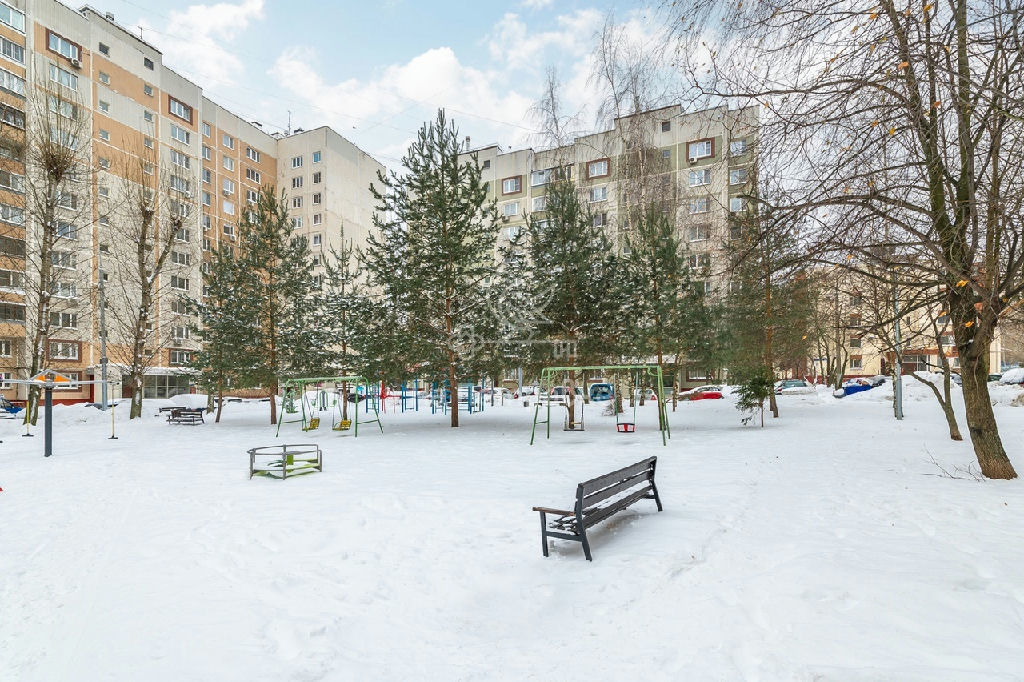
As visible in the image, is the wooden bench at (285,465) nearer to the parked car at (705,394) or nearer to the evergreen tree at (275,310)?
the evergreen tree at (275,310)

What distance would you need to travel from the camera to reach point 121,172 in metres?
40.1

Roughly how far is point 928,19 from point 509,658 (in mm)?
5625

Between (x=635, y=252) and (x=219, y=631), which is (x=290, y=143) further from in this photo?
(x=219, y=631)

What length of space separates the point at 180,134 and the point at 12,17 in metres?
12.1

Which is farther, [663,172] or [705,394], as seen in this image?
[705,394]

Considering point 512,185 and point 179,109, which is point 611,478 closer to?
point 512,185

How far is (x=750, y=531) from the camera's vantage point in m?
6.22

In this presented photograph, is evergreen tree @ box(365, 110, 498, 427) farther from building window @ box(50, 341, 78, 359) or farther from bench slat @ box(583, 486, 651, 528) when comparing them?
building window @ box(50, 341, 78, 359)

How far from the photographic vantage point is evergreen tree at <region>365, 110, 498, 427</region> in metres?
19.1

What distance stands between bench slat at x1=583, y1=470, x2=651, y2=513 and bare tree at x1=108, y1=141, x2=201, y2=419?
2285 centimetres

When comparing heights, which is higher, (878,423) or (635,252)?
(635,252)

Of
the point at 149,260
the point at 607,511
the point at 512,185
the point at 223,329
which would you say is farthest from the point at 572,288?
the point at 512,185

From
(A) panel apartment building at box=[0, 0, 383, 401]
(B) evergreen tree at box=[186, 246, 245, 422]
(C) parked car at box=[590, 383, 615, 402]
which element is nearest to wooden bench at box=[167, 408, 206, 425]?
(B) evergreen tree at box=[186, 246, 245, 422]

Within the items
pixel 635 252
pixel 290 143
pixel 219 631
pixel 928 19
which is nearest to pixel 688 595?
pixel 219 631
